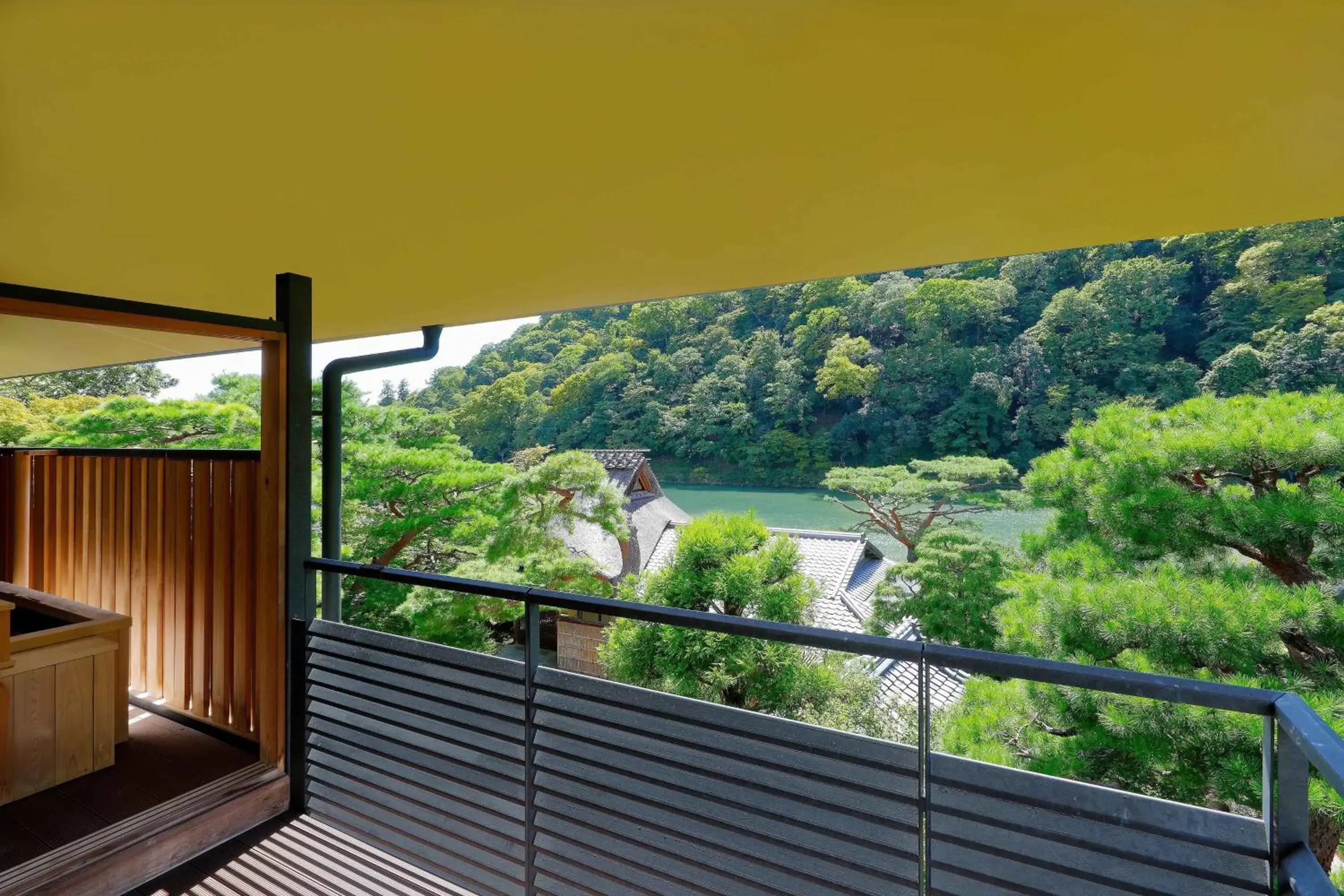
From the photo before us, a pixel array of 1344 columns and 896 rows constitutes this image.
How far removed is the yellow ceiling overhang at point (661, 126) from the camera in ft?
3.79

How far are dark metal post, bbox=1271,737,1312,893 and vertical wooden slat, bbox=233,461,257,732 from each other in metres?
3.00

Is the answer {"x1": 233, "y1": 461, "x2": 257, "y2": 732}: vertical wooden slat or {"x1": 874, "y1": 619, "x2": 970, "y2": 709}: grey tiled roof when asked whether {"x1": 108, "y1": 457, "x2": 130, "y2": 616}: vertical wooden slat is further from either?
{"x1": 874, "y1": 619, "x2": 970, "y2": 709}: grey tiled roof

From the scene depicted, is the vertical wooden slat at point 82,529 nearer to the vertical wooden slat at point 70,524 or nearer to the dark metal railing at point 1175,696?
the vertical wooden slat at point 70,524

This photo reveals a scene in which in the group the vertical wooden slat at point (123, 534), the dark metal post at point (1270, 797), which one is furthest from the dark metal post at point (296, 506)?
the dark metal post at point (1270, 797)

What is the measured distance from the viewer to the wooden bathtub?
2.23 metres

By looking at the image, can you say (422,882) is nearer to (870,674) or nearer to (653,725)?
(653,725)

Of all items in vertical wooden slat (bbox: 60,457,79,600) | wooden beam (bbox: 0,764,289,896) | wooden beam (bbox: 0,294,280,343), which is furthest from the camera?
vertical wooden slat (bbox: 60,457,79,600)

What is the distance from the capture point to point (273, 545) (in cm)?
242

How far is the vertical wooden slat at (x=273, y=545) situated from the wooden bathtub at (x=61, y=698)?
64 cm

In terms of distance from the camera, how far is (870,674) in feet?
26.6

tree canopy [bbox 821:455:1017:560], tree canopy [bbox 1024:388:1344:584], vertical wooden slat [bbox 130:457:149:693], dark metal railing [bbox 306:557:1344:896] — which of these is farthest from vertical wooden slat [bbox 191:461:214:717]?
tree canopy [bbox 821:455:1017:560]

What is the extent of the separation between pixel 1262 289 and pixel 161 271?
689 inches

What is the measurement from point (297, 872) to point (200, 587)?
4.23ft

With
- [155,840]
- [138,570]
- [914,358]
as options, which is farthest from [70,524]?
[914,358]
